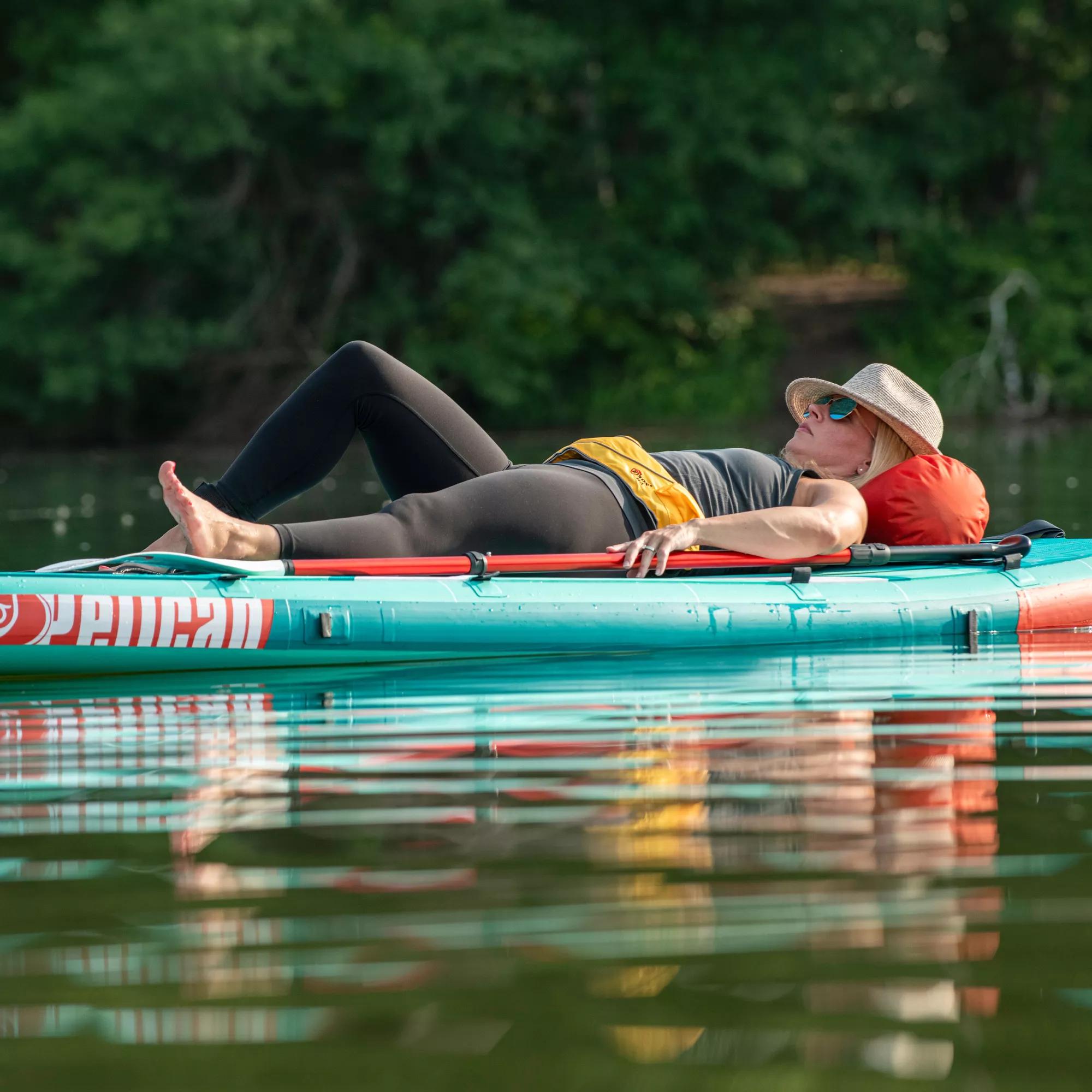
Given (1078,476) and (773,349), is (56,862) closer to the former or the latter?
(1078,476)

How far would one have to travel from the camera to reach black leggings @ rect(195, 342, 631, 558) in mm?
4203

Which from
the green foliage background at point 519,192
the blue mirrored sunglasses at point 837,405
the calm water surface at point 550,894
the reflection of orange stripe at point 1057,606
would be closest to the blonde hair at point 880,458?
the blue mirrored sunglasses at point 837,405

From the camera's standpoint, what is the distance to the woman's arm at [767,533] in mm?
4250

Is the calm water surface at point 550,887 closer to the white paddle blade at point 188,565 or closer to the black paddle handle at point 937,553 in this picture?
the white paddle blade at point 188,565

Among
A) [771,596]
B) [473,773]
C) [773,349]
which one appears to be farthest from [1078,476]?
[773,349]

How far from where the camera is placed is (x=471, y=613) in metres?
4.21

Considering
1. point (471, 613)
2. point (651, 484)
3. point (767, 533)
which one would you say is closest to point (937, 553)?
point (767, 533)

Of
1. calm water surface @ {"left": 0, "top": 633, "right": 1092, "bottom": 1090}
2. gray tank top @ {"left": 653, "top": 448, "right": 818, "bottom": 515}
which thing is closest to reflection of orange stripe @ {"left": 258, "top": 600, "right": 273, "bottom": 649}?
calm water surface @ {"left": 0, "top": 633, "right": 1092, "bottom": 1090}

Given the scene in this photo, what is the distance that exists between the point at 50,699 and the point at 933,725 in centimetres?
203

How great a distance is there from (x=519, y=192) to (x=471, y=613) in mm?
15512

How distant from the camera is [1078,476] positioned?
982 cm

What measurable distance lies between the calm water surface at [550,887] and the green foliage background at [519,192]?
14.9 metres

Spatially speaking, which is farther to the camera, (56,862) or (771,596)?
(771,596)

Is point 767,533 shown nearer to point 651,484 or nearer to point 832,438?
point 651,484
